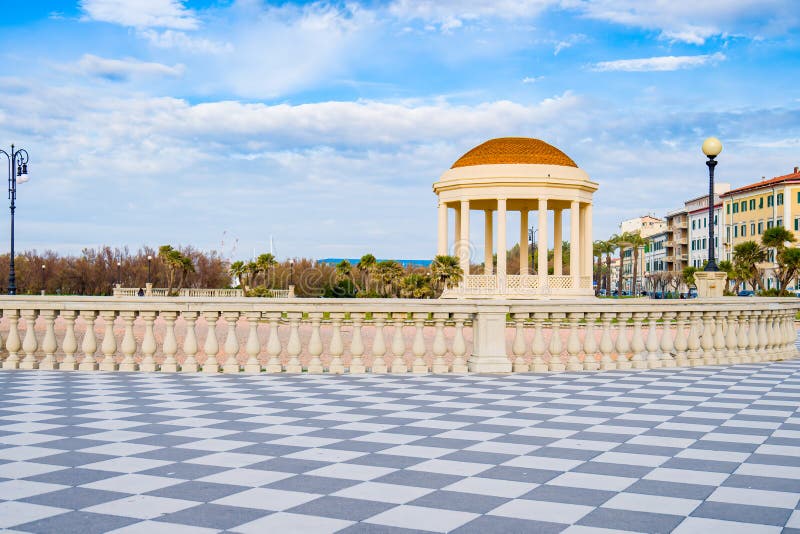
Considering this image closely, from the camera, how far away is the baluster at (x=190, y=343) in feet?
38.6

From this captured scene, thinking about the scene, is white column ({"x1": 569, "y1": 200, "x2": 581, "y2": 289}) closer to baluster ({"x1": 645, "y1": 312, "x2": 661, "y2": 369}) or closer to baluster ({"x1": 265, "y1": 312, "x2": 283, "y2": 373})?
baluster ({"x1": 645, "y1": 312, "x2": 661, "y2": 369})

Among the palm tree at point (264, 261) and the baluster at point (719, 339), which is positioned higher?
the palm tree at point (264, 261)

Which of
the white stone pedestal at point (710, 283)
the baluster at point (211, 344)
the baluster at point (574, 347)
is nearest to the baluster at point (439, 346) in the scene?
the baluster at point (574, 347)

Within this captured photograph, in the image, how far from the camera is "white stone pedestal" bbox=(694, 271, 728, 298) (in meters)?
16.5

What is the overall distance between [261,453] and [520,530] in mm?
2640

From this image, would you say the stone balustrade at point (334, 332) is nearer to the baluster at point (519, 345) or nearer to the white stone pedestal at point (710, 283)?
the baluster at point (519, 345)

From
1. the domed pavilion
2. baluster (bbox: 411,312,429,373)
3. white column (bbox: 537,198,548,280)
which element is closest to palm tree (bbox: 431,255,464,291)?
the domed pavilion

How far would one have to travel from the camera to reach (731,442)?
23.1 feet

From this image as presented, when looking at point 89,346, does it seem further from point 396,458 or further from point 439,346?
point 396,458

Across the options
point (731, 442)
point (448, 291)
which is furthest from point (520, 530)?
point (448, 291)

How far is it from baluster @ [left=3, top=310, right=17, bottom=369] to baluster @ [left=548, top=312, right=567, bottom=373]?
8.36 m

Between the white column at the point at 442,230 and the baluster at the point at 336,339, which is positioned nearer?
the baluster at the point at 336,339

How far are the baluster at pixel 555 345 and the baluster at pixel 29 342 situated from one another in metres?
8.03

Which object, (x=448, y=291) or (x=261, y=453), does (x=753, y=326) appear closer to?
(x=261, y=453)
